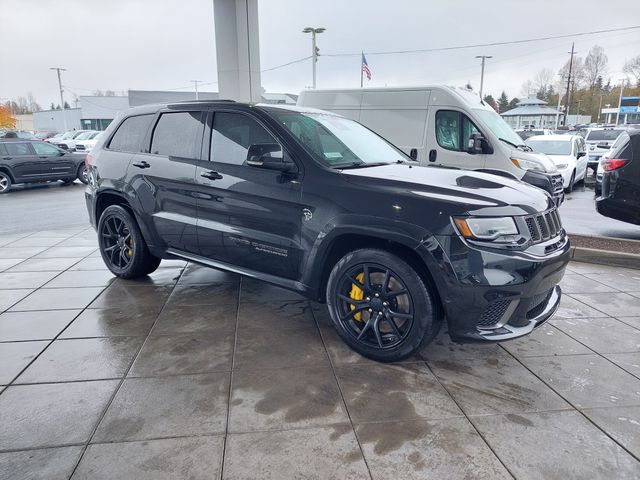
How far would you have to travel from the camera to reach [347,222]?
313cm

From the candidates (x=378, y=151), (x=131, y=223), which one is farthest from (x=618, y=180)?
(x=131, y=223)

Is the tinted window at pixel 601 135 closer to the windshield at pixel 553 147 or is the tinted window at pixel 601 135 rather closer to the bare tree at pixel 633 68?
the windshield at pixel 553 147

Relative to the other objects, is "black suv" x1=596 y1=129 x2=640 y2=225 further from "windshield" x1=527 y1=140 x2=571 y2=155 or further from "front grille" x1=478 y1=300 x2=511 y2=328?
"windshield" x1=527 y1=140 x2=571 y2=155

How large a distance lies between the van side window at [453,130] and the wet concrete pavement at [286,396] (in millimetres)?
4194

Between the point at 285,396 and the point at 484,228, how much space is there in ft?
5.36

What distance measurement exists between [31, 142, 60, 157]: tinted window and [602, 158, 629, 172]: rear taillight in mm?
15165

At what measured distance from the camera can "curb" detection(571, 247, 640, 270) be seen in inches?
224

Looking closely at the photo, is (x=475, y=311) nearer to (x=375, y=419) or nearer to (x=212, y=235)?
(x=375, y=419)

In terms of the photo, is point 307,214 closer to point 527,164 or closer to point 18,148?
point 527,164

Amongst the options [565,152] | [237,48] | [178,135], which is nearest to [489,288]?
[178,135]

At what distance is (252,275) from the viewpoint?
3.80 meters

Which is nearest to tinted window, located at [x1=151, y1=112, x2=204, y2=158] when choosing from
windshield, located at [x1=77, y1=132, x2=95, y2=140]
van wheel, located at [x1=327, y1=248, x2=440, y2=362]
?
van wheel, located at [x1=327, y1=248, x2=440, y2=362]

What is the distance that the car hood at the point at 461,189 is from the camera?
112 inches

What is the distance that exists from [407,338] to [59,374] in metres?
2.39
